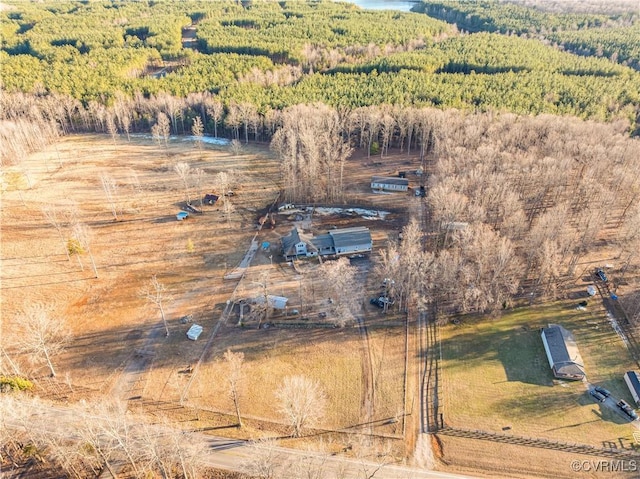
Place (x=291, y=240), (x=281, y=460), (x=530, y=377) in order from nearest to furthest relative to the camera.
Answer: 1. (x=281, y=460)
2. (x=530, y=377)
3. (x=291, y=240)

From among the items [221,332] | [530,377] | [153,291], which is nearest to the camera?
[530,377]

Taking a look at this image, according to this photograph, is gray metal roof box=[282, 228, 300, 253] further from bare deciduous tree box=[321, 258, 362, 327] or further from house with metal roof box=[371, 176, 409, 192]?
house with metal roof box=[371, 176, 409, 192]

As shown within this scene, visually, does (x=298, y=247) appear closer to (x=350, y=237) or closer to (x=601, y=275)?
(x=350, y=237)

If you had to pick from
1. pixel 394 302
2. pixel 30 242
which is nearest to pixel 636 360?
pixel 394 302

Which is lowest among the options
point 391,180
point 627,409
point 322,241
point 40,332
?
point 627,409

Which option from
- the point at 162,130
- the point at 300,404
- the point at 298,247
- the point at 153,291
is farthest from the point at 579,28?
the point at 300,404

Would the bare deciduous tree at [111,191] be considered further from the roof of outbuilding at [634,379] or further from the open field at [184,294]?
the roof of outbuilding at [634,379]

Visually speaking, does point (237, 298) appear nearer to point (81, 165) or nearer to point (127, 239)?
point (127, 239)
